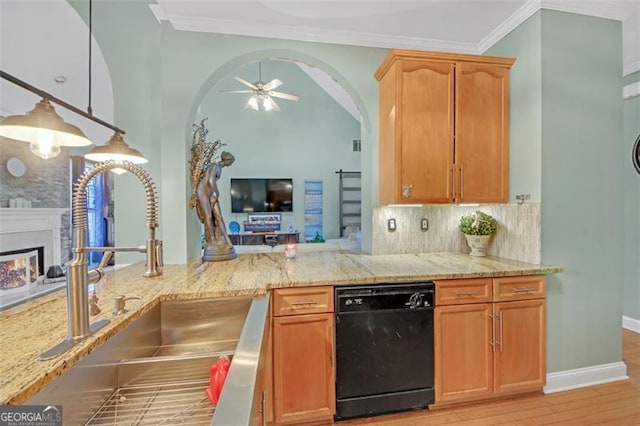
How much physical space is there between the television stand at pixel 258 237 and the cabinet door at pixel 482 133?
4809 millimetres

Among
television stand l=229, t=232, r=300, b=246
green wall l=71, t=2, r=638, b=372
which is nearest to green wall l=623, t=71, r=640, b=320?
green wall l=71, t=2, r=638, b=372

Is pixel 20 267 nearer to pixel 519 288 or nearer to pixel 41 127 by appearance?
pixel 41 127

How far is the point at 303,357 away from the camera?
5.56 ft

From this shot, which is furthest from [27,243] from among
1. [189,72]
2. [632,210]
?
[632,210]

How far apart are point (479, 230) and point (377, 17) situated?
188 cm

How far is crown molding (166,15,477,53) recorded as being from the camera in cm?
216

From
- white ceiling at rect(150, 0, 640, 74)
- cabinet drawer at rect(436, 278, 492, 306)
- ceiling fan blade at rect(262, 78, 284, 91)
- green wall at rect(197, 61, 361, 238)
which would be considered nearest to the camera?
cabinet drawer at rect(436, 278, 492, 306)

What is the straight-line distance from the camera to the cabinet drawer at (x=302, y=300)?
167 centimetres

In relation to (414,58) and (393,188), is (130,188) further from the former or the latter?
(414,58)

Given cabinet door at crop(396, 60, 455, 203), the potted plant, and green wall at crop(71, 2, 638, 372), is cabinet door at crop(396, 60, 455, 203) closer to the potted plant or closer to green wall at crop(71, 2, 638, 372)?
the potted plant

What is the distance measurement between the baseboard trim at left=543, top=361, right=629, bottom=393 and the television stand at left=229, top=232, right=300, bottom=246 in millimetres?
5094

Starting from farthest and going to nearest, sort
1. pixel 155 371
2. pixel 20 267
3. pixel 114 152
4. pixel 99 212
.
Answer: pixel 99 212, pixel 20 267, pixel 114 152, pixel 155 371

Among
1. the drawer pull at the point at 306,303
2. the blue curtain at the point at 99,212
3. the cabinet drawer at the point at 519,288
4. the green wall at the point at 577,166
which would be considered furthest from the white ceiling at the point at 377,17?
the blue curtain at the point at 99,212

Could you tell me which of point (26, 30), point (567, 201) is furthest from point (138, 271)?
point (567, 201)
